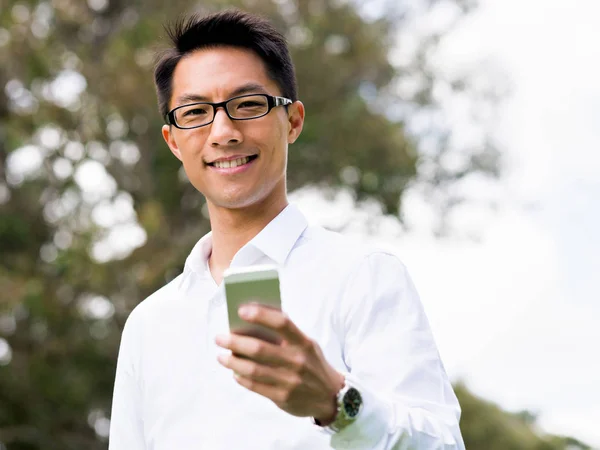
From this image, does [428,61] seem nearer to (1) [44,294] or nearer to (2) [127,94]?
(2) [127,94]

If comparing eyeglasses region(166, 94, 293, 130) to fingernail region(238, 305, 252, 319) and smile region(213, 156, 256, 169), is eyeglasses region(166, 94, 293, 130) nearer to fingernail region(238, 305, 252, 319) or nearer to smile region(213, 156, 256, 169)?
smile region(213, 156, 256, 169)

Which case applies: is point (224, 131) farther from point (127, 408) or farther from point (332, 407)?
point (332, 407)

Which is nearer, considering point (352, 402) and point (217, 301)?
point (352, 402)

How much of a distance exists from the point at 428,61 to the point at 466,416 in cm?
617

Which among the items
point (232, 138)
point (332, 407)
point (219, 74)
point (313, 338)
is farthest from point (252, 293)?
point (219, 74)

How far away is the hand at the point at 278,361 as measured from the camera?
1.30m

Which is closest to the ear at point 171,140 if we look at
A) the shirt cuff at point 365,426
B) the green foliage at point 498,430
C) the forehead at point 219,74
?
the forehead at point 219,74

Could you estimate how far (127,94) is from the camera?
12422mm

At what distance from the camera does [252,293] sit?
1.34 metres

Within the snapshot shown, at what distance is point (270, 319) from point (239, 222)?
918mm

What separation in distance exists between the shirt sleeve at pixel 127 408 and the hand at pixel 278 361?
3.07 feet

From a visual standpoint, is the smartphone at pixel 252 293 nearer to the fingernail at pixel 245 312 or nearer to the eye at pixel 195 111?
the fingernail at pixel 245 312

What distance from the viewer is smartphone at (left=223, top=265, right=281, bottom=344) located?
133 centimetres

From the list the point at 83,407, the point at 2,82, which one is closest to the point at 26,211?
the point at 2,82
